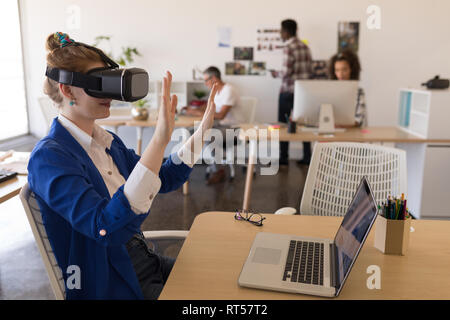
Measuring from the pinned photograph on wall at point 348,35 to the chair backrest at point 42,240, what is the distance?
4.96m

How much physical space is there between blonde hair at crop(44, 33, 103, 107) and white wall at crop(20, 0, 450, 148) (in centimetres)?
440

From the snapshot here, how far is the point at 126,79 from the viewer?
1.13 meters

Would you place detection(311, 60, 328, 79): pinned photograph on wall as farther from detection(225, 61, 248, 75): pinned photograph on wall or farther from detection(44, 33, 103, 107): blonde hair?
detection(44, 33, 103, 107): blonde hair

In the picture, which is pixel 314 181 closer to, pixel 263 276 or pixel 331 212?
pixel 331 212

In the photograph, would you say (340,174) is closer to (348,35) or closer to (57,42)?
(57,42)

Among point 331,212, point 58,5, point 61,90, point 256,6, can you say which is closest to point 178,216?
point 331,212

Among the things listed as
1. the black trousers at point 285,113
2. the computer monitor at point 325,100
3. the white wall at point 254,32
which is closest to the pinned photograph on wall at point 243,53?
the white wall at point 254,32

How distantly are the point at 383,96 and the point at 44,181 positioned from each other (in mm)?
5197

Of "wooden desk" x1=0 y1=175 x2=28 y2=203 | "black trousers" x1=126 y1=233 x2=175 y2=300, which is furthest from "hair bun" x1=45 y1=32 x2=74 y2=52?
"wooden desk" x1=0 y1=175 x2=28 y2=203

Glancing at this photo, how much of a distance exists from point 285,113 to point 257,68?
0.74 m

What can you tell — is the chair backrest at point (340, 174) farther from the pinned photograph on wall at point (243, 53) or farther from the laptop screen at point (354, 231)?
the pinned photograph on wall at point (243, 53)

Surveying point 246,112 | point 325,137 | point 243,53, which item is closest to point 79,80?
point 325,137

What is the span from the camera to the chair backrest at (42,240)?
1155 millimetres

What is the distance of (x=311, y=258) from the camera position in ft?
3.99
